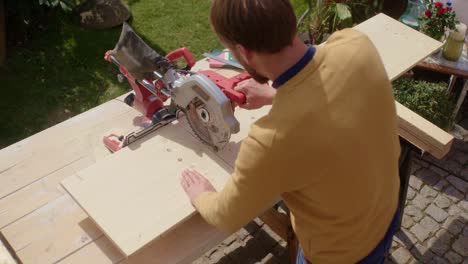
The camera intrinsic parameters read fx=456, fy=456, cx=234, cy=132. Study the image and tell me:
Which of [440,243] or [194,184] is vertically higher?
[194,184]

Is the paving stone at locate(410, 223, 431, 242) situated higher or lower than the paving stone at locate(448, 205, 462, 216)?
lower

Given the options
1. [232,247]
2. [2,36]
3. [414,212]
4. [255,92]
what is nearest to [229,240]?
[232,247]

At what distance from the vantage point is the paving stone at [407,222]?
408cm

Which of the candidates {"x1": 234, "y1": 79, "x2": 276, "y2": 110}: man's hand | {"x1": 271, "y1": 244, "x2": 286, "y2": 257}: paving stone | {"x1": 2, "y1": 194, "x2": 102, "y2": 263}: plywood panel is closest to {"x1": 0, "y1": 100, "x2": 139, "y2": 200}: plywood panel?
{"x1": 2, "y1": 194, "x2": 102, "y2": 263}: plywood panel

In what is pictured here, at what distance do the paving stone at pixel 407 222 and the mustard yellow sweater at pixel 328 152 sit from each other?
2265 millimetres

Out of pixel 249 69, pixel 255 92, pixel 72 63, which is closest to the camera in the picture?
pixel 249 69

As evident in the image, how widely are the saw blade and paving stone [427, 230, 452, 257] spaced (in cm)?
238

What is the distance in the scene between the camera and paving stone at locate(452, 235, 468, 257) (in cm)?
386

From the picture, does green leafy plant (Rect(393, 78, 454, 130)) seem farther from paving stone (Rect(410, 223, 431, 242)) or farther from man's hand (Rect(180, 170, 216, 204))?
man's hand (Rect(180, 170, 216, 204))

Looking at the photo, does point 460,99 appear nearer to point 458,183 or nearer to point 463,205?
point 458,183

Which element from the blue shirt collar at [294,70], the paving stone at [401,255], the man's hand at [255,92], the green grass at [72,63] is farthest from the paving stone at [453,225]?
the green grass at [72,63]

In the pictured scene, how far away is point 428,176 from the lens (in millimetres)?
4488

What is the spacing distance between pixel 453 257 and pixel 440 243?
0.51 feet

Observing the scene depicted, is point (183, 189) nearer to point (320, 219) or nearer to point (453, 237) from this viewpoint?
point (320, 219)
